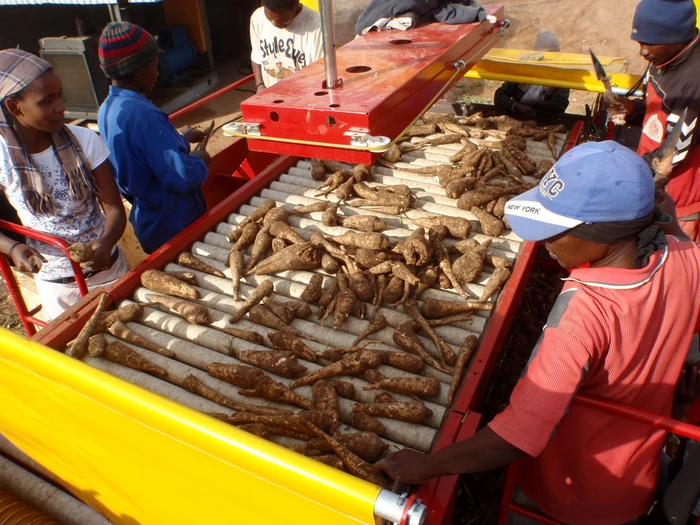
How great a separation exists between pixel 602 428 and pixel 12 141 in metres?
3.90

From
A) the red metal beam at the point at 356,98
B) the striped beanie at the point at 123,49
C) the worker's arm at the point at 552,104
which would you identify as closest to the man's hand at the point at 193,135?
the striped beanie at the point at 123,49

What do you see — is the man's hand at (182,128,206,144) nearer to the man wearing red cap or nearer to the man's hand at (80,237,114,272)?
the man wearing red cap

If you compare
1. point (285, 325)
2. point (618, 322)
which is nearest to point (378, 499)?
point (618, 322)

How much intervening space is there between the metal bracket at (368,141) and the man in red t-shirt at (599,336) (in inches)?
32.2

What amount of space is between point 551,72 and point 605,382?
4.79 m

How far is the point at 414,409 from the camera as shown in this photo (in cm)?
289

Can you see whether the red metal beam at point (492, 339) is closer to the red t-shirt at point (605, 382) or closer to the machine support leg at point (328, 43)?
the red t-shirt at point (605, 382)

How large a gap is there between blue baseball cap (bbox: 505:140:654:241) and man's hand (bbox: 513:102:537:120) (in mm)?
5027

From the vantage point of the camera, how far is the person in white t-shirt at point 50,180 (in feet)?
10.8

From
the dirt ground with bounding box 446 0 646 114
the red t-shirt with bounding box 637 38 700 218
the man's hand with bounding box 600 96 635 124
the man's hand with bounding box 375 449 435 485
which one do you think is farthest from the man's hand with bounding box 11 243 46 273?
the dirt ground with bounding box 446 0 646 114

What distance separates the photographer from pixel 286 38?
235 inches

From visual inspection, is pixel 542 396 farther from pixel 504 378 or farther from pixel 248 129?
pixel 504 378

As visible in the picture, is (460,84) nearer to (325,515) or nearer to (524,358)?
(524,358)

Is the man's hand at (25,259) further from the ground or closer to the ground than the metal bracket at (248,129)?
→ closer to the ground
